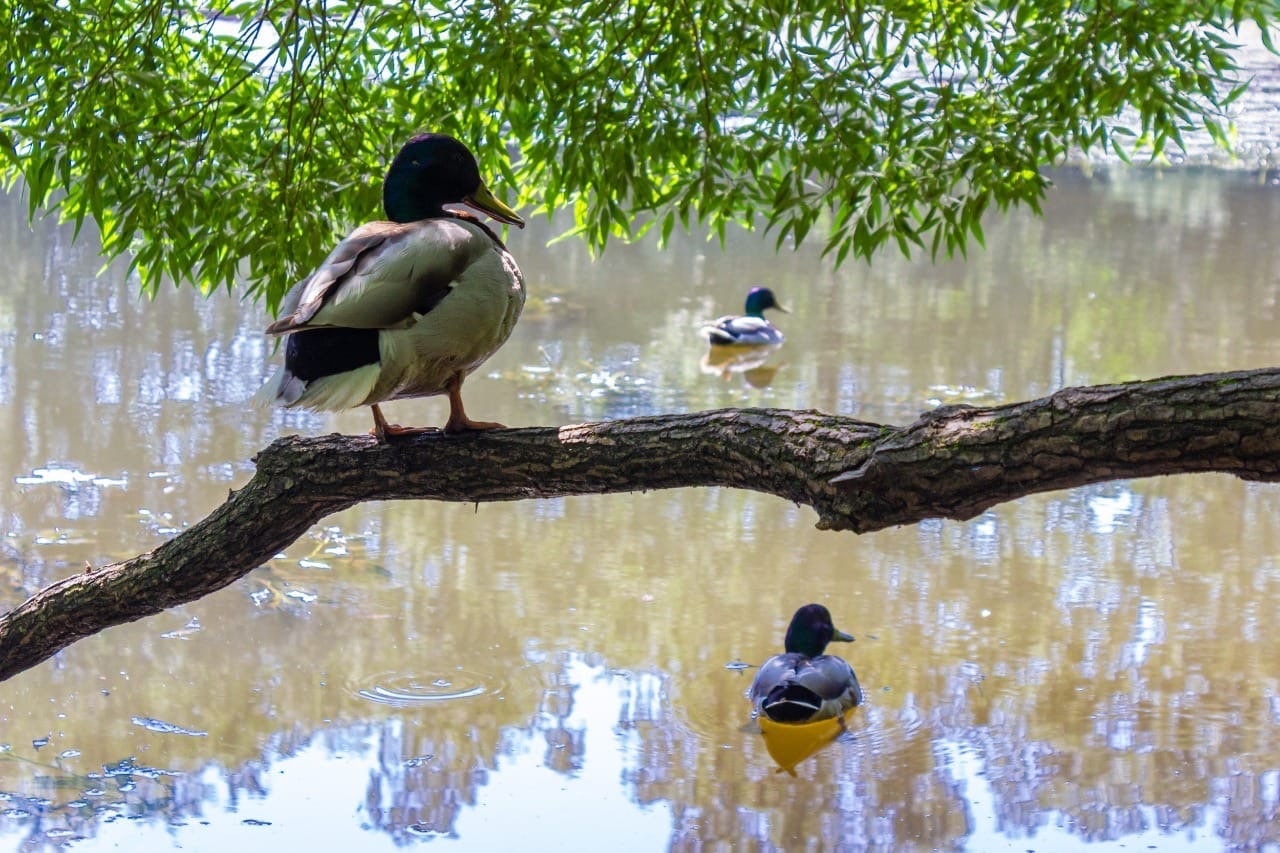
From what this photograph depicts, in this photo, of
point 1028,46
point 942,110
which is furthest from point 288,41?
point 1028,46

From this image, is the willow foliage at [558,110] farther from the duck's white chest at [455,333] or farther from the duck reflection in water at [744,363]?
the duck reflection in water at [744,363]

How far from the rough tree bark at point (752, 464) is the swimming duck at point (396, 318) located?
4.9 inches

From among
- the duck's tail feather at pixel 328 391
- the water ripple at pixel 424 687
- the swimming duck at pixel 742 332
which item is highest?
the swimming duck at pixel 742 332

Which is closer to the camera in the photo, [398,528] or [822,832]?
[822,832]

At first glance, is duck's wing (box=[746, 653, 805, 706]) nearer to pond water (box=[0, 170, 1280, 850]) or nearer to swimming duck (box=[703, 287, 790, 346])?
pond water (box=[0, 170, 1280, 850])

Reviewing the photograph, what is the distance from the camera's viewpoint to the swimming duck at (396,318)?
302 centimetres

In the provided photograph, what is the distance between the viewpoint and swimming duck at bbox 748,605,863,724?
6.49 meters

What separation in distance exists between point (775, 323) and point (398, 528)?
744cm

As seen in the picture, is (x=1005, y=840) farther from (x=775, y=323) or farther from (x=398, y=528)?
(x=775, y=323)

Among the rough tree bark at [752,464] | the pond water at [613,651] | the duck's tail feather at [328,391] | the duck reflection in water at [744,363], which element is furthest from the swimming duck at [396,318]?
the duck reflection in water at [744,363]

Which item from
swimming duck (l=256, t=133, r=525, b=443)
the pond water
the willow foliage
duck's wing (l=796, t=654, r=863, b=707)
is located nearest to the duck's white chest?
swimming duck (l=256, t=133, r=525, b=443)

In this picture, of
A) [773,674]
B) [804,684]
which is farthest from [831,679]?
[773,674]

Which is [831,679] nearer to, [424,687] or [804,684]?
[804,684]

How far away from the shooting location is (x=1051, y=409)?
7.92 feet
